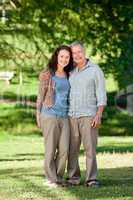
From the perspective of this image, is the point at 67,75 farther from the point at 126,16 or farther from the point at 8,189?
the point at 126,16

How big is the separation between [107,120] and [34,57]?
590 inches

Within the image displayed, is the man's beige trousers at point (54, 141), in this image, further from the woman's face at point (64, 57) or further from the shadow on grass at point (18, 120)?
the shadow on grass at point (18, 120)

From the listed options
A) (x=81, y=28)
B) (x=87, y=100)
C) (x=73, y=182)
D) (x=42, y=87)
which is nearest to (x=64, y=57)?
(x=42, y=87)

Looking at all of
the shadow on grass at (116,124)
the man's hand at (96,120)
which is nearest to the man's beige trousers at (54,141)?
the man's hand at (96,120)

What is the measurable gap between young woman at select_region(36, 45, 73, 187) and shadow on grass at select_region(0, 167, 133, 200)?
14.1 inches

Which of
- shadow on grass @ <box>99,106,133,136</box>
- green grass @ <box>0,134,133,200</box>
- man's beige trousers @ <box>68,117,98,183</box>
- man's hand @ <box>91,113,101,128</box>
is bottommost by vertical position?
shadow on grass @ <box>99,106,133,136</box>

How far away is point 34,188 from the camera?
9617mm

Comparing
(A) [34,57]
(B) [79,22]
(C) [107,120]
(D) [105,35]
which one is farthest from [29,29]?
(C) [107,120]

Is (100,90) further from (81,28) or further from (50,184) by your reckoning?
(81,28)

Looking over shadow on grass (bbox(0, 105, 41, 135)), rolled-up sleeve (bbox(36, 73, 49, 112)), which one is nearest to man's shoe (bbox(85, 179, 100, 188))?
rolled-up sleeve (bbox(36, 73, 49, 112))

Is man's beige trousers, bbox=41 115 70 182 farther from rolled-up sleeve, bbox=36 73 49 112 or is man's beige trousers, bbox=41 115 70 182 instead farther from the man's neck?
the man's neck

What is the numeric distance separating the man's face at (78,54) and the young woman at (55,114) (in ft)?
0.19

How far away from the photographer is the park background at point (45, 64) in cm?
998

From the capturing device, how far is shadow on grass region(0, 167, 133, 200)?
8953 mm
